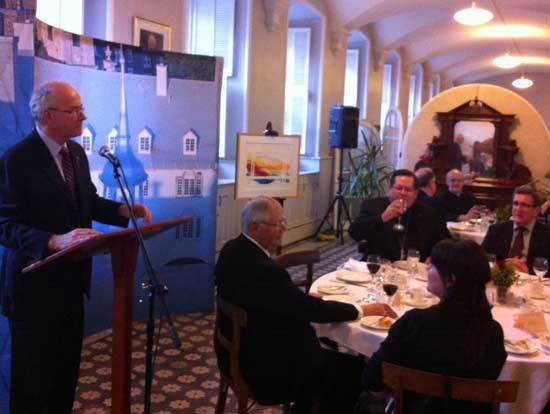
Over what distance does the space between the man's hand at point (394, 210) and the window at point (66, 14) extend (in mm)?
3006

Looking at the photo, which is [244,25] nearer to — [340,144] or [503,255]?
[340,144]

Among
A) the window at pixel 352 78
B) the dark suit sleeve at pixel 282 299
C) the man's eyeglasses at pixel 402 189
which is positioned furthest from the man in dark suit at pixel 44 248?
the window at pixel 352 78

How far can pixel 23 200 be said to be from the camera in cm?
256

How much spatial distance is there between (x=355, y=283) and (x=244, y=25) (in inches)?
199

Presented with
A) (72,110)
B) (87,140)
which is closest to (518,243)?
(87,140)

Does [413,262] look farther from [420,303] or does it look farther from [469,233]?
[469,233]

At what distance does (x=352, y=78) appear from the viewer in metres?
12.8

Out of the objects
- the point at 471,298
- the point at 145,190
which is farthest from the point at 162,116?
the point at 471,298

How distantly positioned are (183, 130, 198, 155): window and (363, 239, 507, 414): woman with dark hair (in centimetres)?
309

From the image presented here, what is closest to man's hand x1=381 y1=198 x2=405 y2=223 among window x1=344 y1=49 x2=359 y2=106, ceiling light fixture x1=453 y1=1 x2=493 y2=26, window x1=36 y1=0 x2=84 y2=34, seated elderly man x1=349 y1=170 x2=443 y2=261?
seated elderly man x1=349 y1=170 x2=443 y2=261

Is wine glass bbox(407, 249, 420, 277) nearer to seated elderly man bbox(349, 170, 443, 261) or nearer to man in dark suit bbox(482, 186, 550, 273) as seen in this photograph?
seated elderly man bbox(349, 170, 443, 261)

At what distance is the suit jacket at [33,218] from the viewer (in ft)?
8.14

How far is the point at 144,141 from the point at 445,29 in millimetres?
10565

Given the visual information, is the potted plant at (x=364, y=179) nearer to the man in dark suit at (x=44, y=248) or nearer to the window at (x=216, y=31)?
the window at (x=216, y=31)
